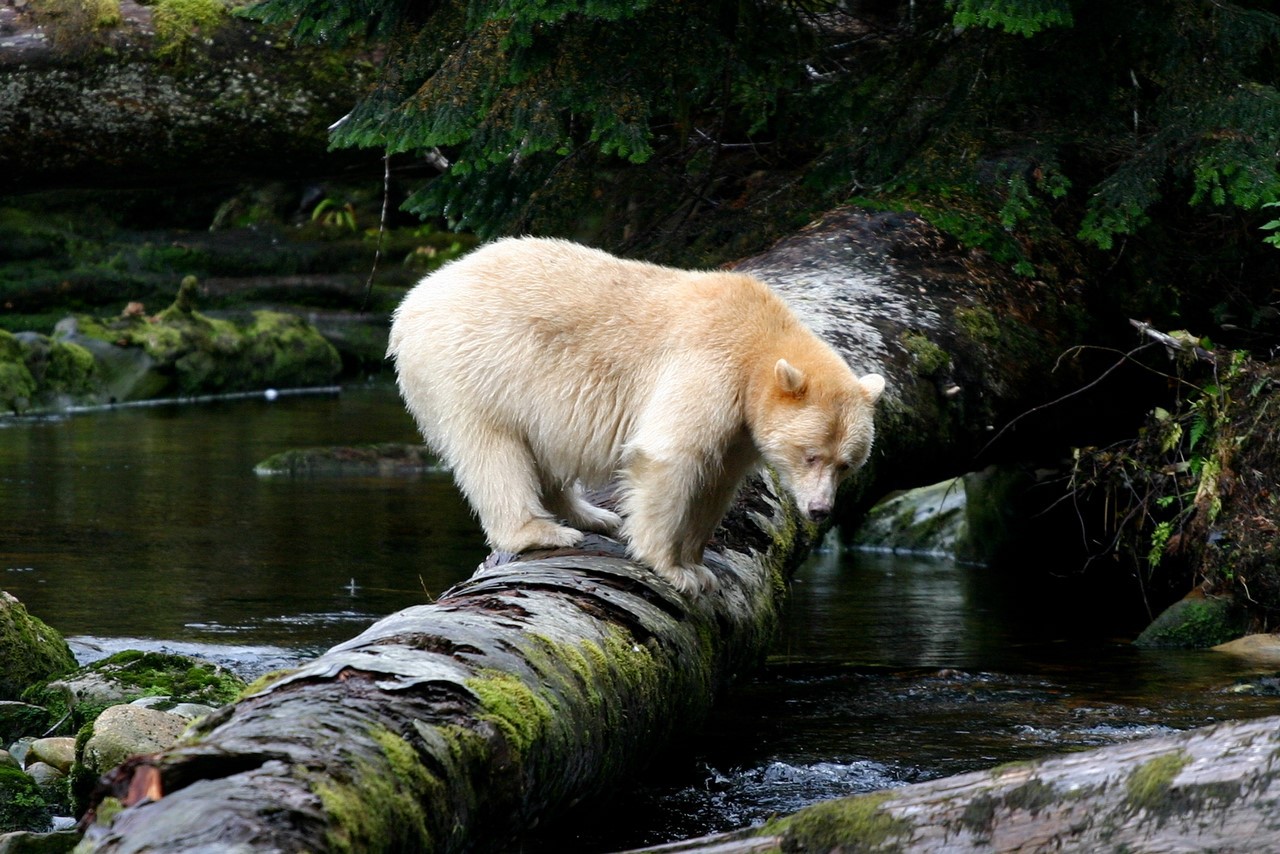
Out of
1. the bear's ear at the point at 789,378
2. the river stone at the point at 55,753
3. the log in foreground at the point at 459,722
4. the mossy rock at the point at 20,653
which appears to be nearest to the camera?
the log in foreground at the point at 459,722

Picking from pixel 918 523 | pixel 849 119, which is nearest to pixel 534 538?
pixel 849 119

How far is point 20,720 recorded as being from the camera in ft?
18.7

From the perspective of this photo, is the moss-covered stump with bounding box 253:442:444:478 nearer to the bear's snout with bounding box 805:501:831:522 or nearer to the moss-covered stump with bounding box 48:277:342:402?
the moss-covered stump with bounding box 48:277:342:402

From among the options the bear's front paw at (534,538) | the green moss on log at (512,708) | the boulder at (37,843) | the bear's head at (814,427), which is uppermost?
the bear's head at (814,427)

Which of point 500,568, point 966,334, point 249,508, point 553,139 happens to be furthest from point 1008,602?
point 249,508

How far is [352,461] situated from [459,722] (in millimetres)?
10541

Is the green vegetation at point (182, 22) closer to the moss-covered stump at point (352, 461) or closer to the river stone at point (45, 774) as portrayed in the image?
the moss-covered stump at point (352, 461)

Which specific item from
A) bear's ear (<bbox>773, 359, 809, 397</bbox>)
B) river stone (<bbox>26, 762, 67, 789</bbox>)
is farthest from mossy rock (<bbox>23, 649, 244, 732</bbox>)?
bear's ear (<bbox>773, 359, 809, 397</bbox>)

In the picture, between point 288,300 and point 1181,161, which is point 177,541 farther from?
point 288,300

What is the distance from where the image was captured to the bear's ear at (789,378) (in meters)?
4.78

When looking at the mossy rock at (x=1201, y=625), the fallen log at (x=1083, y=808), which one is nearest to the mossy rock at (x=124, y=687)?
the fallen log at (x=1083, y=808)

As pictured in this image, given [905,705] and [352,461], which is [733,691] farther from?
[352,461]

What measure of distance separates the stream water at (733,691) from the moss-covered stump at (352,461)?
0.87 ft

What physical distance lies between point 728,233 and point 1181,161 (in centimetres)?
278
